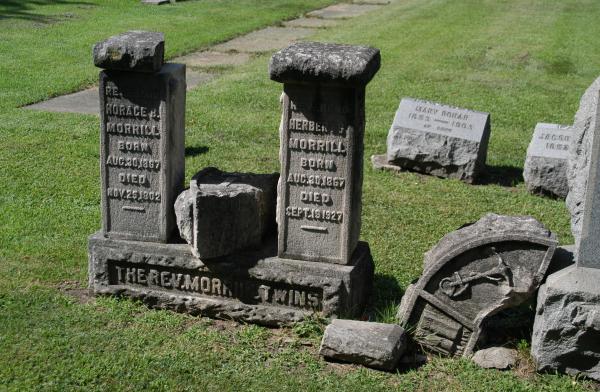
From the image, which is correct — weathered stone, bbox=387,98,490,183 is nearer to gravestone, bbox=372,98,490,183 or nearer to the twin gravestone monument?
gravestone, bbox=372,98,490,183

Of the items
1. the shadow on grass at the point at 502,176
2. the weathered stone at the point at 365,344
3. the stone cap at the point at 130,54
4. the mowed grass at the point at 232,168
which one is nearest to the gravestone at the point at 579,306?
the mowed grass at the point at 232,168

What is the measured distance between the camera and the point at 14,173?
30.9 feet

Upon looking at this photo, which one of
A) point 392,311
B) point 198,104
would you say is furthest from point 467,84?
point 392,311

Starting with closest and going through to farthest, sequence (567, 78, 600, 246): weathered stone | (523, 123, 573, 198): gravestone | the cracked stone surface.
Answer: (567, 78, 600, 246): weathered stone < (523, 123, 573, 198): gravestone < the cracked stone surface

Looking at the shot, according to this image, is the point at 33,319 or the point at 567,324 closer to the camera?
the point at 567,324

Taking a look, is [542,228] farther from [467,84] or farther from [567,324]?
[467,84]

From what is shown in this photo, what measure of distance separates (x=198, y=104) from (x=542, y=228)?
26.6 ft

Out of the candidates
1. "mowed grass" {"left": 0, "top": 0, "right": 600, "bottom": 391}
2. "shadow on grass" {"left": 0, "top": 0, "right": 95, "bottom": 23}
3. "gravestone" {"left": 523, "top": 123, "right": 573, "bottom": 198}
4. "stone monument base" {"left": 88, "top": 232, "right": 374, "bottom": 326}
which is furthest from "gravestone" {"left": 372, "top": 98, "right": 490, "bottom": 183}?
"shadow on grass" {"left": 0, "top": 0, "right": 95, "bottom": 23}

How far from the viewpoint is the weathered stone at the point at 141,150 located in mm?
5973

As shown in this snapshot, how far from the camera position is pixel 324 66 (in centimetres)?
548

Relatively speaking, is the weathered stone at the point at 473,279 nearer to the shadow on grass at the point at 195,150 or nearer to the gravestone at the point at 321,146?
the gravestone at the point at 321,146

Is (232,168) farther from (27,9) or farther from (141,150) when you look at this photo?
(27,9)

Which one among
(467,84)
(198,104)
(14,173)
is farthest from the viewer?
(467,84)

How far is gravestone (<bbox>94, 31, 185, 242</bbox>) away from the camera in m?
5.86
